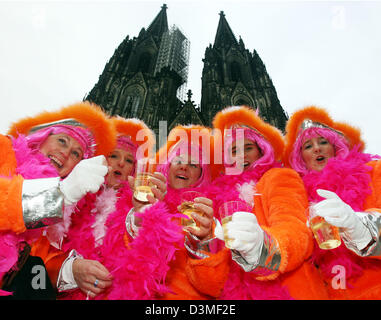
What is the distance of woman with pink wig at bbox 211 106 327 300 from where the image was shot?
111cm

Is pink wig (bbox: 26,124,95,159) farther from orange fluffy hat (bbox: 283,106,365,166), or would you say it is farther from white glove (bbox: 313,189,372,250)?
orange fluffy hat (bbox: 283,106,365,166)

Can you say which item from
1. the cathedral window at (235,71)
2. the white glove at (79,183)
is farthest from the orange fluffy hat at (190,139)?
the cathedral window at (235,71)

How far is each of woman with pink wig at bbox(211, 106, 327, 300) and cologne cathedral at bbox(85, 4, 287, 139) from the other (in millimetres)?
12300

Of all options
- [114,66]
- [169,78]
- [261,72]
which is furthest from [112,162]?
[261,72]

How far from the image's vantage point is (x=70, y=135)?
2.11 m

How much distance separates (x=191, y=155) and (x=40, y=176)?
1432 millimetres

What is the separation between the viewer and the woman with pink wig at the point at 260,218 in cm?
111

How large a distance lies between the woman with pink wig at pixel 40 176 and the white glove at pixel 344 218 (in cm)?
125

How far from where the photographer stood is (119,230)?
190 centimetres

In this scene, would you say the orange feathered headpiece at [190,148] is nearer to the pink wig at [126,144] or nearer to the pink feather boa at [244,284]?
the pink wig at [126,144]

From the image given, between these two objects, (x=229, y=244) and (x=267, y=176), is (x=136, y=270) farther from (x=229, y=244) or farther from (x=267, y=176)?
(x=267, y=176)

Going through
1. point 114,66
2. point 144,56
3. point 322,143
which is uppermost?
point 144,56

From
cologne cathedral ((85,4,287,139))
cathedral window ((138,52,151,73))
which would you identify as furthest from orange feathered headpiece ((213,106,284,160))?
cathedral window ((138,52,151,73))

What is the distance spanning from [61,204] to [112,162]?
160cm
